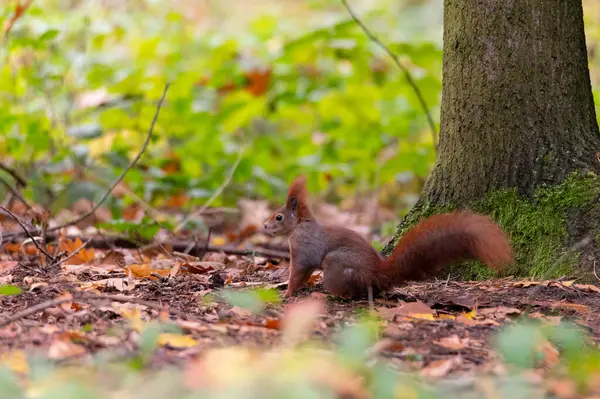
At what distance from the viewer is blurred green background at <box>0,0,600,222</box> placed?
5301 millimetres

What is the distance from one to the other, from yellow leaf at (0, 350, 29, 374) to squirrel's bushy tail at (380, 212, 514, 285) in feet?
4.34

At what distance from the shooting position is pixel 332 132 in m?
6.11

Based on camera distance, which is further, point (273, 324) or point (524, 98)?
point (524, 98)

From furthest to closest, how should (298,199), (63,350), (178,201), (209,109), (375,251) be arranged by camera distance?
(178,201) < (209,109) < (298,199) < (375,251) < (63,350)

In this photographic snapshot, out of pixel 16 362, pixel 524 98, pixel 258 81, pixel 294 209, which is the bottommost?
pixel 16 362

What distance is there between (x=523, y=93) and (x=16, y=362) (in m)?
2.08

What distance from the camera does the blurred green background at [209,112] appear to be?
530 centimetres

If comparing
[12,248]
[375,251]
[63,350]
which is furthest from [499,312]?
[12,248]

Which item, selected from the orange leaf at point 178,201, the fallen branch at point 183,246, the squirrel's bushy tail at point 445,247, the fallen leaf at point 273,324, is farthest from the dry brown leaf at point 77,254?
the orange leaf at point 178,201

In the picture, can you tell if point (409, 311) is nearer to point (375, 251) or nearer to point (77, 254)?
point (375, 251)

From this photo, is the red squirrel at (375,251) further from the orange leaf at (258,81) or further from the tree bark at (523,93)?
the orange leaf at (258,81)

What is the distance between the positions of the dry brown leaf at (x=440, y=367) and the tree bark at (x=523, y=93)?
3.95 feet

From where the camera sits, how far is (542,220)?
9.67ft

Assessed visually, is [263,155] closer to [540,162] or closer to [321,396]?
[540,162]
